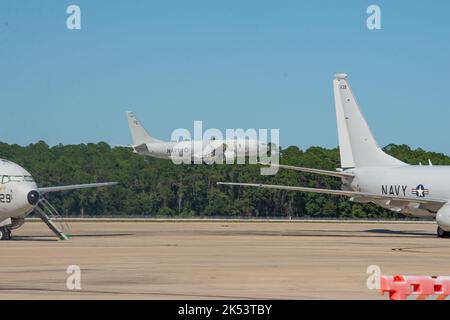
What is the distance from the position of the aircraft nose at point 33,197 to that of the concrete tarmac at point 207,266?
Result: 7.37 feet

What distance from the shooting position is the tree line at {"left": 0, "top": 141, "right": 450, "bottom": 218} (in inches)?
6599

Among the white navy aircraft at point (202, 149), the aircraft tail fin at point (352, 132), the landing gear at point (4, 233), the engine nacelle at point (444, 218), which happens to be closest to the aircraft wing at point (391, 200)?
the engine nacelle at point (444, 218)

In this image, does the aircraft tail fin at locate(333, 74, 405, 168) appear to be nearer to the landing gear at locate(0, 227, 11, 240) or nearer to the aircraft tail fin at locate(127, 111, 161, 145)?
the landing gear at locate(0, 227, 11, 240)

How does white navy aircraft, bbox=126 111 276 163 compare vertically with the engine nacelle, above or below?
above

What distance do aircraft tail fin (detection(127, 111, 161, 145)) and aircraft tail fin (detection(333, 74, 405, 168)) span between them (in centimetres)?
9471

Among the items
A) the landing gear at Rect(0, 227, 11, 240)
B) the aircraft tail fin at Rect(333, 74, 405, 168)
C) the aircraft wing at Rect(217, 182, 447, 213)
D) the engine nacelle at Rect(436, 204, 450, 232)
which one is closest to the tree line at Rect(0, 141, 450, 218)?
the aircraft tail fin at Rect(333, 74, 405, 168)

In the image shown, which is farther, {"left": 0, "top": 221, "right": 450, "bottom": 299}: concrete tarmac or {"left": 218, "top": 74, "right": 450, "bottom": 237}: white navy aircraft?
{"left": 218, "top": 74, "right": 450, "bottom": 237}: white navy aircraft

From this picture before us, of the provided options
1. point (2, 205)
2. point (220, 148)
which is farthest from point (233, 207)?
point (2, 205)

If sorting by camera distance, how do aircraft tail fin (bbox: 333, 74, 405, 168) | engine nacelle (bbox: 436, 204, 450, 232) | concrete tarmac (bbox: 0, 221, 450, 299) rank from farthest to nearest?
aircraft tail fin (bbox: 333, 74, 405, 168)
engine nacelle (bbox: 436, 204, 450, 232)
concrete tarmac (bbox: 0, 221, 450, 299)

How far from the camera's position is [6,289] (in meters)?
27.3

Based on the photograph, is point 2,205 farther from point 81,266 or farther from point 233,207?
point 233,207

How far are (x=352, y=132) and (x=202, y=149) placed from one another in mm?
84648
